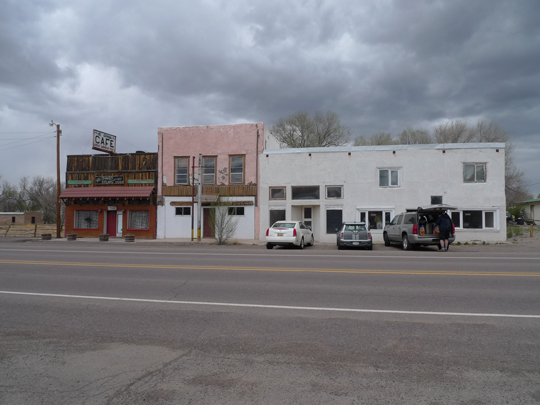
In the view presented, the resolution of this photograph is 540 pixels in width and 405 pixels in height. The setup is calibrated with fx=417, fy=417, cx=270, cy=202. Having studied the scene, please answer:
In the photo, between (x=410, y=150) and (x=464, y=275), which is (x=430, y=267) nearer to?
(x=464, y=275)

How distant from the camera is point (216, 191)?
2853 cm

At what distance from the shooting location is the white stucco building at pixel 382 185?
25.3 m

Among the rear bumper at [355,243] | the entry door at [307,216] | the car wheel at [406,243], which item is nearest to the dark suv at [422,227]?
the car wheel at [406,243]

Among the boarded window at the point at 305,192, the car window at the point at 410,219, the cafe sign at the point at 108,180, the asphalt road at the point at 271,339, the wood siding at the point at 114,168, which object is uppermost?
the wood siding at the point at 114,168

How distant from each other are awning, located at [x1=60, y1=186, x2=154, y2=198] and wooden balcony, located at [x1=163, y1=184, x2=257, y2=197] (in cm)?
139

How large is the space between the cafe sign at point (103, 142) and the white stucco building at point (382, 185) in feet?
39.3

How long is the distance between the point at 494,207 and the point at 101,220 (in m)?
26.5

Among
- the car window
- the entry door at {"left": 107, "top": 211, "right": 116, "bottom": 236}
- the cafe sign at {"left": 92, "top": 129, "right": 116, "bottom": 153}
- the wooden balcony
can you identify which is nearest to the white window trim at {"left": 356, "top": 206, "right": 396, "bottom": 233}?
the car window

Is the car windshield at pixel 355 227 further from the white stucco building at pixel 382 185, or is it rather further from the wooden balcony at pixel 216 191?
the wooden balcony at pixel 216 191

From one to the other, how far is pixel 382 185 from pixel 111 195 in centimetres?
1840

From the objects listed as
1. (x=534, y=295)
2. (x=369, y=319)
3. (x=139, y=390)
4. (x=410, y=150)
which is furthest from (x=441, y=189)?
(x=139, y=390)

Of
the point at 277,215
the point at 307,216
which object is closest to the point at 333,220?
the point at 307,216

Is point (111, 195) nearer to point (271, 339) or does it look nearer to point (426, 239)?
point (426, 239)

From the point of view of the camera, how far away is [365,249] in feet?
67.1
